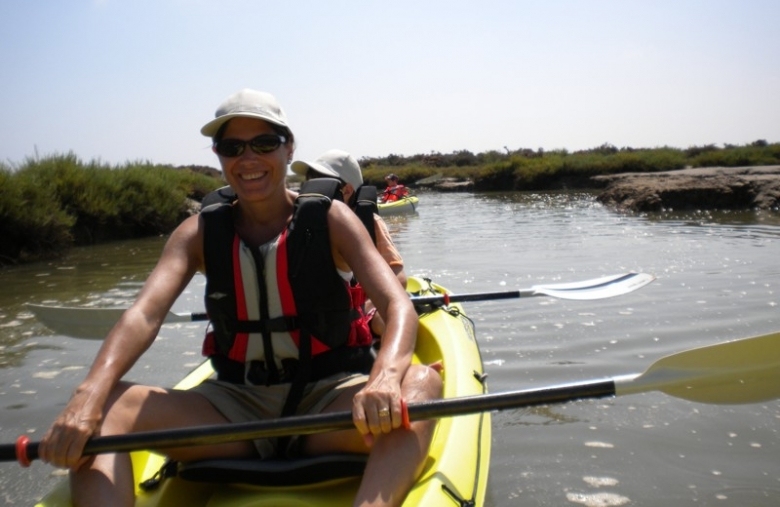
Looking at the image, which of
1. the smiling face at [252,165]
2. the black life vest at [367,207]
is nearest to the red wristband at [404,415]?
the smiling face at [252,165]

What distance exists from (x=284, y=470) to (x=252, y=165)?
1007 millimetres

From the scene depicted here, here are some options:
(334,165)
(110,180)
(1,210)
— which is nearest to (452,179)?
(110,180)

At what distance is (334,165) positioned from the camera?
421cm

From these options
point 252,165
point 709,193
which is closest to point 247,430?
point 252,165

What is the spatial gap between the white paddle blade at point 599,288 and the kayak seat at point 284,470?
8.72 ft

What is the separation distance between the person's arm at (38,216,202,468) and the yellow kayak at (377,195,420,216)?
46.4 ft

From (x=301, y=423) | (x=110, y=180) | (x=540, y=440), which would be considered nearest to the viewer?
(x=301, y=423)

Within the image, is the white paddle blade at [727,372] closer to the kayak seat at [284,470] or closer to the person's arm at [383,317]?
the person's arm at [383,317]

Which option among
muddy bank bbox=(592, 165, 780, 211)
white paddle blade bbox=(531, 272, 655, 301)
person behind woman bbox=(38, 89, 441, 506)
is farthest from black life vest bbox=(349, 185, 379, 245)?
muddy bank bbox=(592, 165, 780, 211)

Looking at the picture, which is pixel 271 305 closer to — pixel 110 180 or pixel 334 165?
pixel 334 165

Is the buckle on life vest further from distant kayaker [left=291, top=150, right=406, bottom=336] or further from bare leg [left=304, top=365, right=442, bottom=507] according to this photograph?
distant kayaker [left=291, top=150, right=406, bottom=336]

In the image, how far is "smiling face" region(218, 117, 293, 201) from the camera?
252cm

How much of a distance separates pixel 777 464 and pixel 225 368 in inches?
91.1

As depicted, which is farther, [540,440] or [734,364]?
[540,440]
